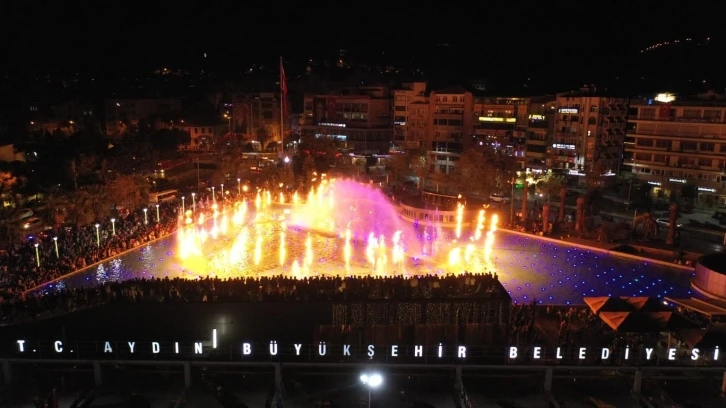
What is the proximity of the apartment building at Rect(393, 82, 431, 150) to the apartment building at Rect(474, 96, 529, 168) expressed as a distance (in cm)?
637

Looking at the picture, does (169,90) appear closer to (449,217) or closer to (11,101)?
(11,101)

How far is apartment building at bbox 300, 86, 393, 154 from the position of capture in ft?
252

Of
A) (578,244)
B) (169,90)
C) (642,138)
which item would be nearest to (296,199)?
(578,244)

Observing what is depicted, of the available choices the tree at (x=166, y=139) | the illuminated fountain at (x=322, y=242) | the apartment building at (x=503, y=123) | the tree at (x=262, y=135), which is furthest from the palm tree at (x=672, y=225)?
the tree at (x=262, y=135)

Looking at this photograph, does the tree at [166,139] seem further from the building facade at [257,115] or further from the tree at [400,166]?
the tree at [400,166]

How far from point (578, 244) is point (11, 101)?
72325 mm

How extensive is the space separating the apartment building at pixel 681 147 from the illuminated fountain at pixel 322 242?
2258cm

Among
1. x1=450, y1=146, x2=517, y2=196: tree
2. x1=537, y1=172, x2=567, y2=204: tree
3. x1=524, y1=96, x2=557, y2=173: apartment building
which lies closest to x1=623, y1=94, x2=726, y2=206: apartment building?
x1=524, y1=96, x2=557, y2=173: apartment building

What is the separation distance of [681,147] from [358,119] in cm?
3855

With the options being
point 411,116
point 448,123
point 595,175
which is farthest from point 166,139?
point 595,175

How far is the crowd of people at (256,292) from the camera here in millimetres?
21594

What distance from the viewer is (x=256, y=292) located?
72.1 feet

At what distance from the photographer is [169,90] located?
107 meters

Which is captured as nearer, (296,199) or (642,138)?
(296,199)
